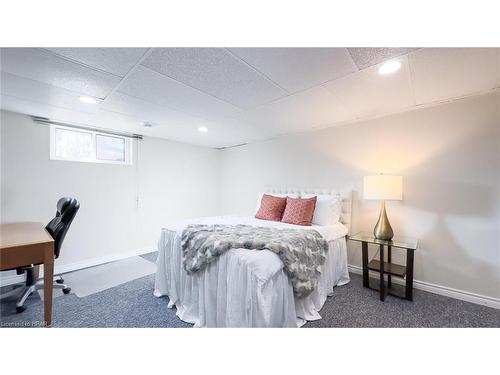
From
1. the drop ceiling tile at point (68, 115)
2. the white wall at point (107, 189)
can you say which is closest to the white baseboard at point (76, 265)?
the white wall at point (107, 189)

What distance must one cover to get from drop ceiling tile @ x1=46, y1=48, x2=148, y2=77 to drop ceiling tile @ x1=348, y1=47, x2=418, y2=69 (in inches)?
53.7

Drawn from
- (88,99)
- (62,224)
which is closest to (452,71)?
(88,99)

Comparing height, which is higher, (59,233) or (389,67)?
(389,67)

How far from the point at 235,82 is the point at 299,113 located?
105cm

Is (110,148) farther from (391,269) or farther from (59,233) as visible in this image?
(391,269)

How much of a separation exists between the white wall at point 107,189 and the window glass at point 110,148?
18 cm

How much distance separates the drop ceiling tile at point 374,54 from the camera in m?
1.27

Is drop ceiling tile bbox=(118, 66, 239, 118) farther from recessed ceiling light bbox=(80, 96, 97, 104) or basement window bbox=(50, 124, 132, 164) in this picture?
basement window bbox=(50, 124, 132, 164)

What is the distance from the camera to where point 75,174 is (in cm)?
287

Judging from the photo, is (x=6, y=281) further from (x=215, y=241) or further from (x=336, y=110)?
(x=336, y=110)

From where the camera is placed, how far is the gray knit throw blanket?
1517mm

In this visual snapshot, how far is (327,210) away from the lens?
2.57 metres

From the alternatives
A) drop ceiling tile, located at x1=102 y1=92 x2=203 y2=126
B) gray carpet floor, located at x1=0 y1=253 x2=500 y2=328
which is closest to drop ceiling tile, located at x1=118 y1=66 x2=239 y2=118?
drop ceiling tile, located at x1=102 y1=92 x2=203 y2=126
